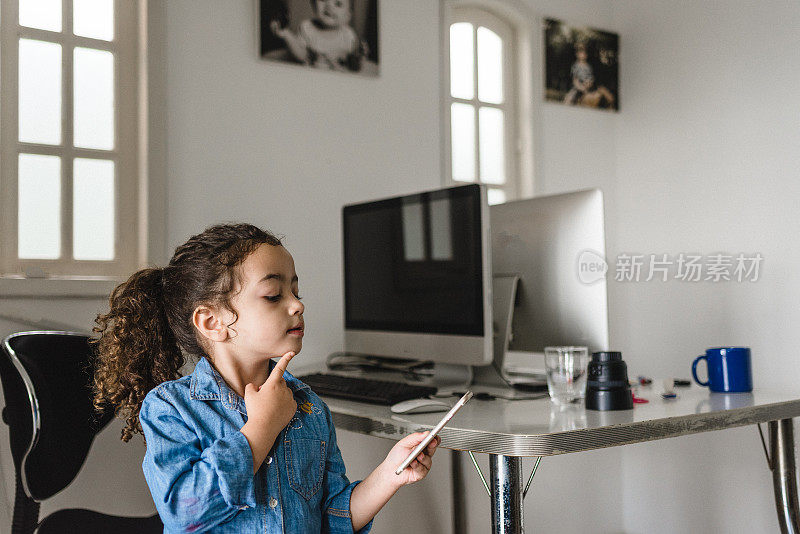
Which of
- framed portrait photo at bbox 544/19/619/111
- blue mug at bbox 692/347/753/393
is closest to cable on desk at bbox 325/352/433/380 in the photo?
blue mug at bbox 692/347/753/393

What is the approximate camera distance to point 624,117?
3240 millimetres

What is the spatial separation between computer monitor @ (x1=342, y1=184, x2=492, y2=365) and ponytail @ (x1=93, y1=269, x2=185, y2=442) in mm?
757

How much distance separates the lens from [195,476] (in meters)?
1.04

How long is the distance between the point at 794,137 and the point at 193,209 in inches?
76.0

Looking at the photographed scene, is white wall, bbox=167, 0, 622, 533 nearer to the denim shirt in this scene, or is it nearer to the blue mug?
the blue mug

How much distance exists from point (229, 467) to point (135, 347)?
335 millimetres

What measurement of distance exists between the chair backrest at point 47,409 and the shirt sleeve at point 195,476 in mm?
473

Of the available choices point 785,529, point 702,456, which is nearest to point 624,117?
point 702,456

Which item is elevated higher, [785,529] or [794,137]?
[794,137]

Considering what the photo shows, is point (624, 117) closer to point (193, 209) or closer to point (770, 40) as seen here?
point (770, 40)

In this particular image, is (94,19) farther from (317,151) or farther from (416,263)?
(416,263)

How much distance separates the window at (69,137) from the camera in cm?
213

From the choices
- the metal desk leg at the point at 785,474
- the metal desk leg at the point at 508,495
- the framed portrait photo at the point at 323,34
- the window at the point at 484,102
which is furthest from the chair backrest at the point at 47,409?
the window at the point at 484,102

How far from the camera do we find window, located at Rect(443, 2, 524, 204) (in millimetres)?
3014
